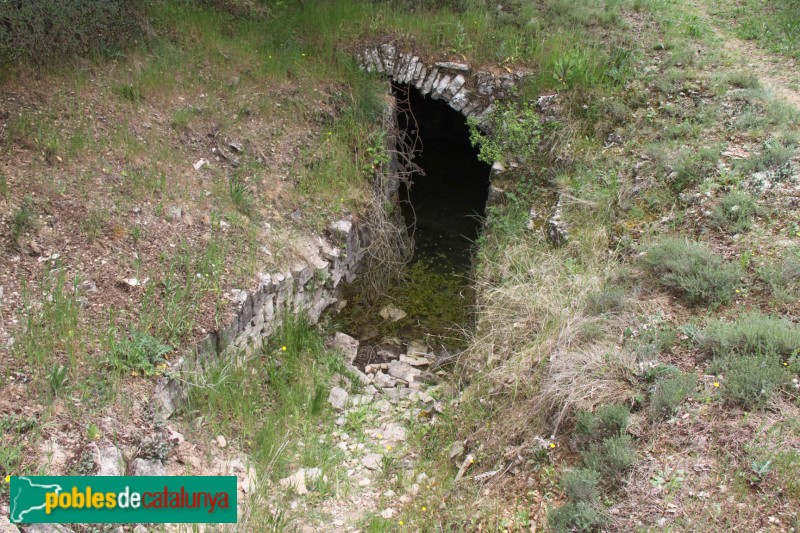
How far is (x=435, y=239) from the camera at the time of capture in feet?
31.3

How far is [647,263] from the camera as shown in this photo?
5.56 meters

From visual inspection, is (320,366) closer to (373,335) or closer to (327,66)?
(373,335)

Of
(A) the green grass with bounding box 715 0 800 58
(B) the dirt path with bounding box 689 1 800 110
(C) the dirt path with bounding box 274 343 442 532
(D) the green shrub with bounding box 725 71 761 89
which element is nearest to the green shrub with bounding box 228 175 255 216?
(C) the dirt path with bounding box 274 343 442 532

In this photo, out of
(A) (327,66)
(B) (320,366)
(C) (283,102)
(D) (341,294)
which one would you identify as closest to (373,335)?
(D) (341,294)

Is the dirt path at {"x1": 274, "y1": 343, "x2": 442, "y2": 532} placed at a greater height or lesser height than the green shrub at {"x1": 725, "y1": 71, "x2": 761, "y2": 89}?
lesser

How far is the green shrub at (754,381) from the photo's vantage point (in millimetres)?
4031

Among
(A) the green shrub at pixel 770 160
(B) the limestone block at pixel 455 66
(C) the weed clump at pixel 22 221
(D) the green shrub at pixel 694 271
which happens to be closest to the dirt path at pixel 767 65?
(A) the green shrub at pixel 770 160

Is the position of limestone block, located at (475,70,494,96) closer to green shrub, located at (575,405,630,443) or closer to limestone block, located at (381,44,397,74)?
→ limestone block, located at (381,44,397,74)

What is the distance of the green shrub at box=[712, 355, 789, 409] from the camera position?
4.03m

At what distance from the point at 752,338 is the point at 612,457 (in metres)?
1.38

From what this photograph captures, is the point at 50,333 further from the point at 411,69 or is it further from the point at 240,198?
the point at 411,69

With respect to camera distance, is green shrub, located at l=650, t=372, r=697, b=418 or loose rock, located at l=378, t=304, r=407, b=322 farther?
loose rock, located at l=378, t=304, r=407, b=322

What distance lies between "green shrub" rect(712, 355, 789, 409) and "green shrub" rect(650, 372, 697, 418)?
22 cm

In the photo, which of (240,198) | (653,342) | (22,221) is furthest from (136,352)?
(653,342)
